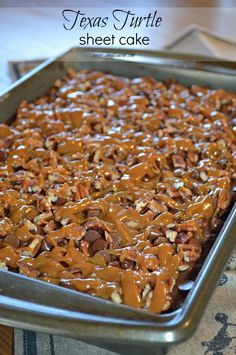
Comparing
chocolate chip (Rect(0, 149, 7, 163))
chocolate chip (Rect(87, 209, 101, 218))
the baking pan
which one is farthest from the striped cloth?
chocolate chip (Rect(0, 149, 7, 163))

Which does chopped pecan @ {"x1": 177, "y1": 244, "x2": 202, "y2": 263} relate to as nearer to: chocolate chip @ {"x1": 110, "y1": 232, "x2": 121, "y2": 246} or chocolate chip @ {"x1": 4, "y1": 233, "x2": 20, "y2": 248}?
chocolate chip @ {"x1": 110, "y1": 232, "x2": 121, "y2": 246}

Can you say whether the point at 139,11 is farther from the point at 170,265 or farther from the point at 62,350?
the point at 62,350

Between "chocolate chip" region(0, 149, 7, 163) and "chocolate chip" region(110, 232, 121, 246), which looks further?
"chocolate chip" region(0, 149, 7, 163)

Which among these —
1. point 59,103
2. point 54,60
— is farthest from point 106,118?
point 54,60

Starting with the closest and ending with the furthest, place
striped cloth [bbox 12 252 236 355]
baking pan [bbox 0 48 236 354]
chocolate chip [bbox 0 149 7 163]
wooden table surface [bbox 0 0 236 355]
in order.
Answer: baking pan [bbox 0 48 236 354]
striped cloth [bbox 12 252 236 355]
chocolate chip [bbox 0 149 7 163]
wooden table surface [bbox 0 0 236 355]

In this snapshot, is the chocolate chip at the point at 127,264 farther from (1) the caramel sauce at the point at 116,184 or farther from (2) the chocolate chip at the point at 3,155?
(2) the chocolate chip at the point at 3,155

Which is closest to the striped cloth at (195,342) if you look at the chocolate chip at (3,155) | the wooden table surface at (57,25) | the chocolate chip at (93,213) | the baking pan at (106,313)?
the baking pan at (106,313)

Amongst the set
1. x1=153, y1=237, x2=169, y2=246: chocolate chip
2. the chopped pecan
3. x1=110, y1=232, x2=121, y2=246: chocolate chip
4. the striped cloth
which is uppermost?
x1=110, y1=232, x2=121, y2=246: chocolate chip

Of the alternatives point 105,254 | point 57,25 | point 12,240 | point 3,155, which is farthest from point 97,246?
point 57,25

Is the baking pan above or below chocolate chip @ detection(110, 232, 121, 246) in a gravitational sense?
above
